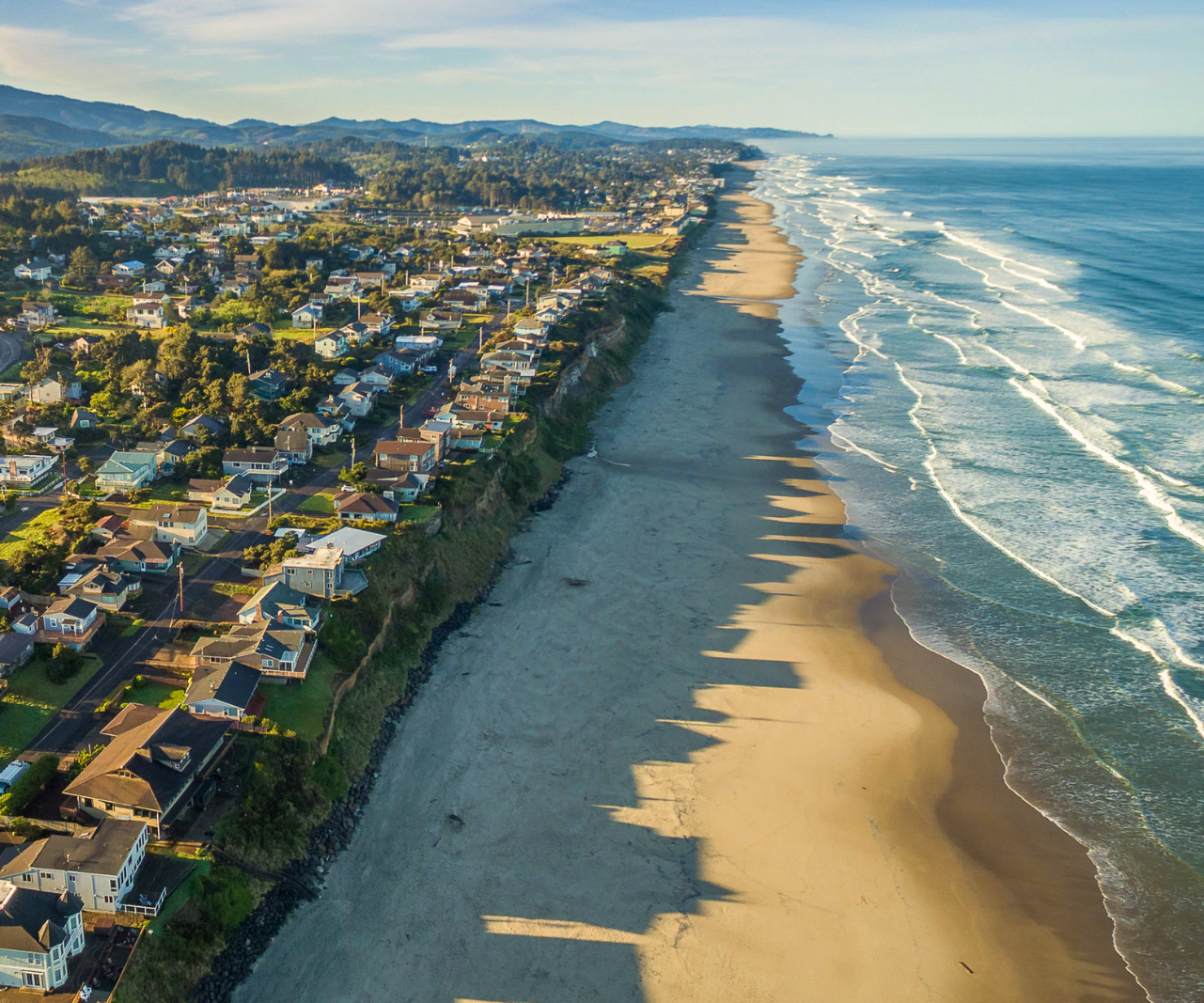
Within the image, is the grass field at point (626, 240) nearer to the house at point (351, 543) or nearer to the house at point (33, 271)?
the house at point (33, 271)

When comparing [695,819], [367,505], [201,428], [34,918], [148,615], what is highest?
[201,428]

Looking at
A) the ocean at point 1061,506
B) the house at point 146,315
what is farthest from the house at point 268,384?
the ocean at point 1061,506

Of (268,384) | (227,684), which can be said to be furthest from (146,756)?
(268,384)

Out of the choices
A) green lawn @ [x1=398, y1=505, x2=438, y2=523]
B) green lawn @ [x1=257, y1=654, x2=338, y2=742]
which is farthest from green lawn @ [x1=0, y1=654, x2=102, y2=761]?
green lawn @ [x1=398, y1=505, x2=438, y2=523]

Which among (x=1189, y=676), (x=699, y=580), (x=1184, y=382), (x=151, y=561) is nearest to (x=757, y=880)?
(x=699, y=580)

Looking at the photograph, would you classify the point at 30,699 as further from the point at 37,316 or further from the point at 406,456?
the point at 37,316

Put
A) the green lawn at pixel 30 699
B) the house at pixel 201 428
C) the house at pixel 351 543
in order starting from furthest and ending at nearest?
the house at pixel 201 428 < the house at pixel 351 543 < the green lawn at pixel 30 699
